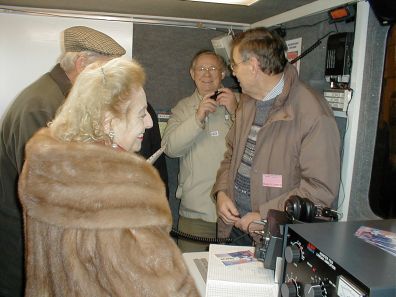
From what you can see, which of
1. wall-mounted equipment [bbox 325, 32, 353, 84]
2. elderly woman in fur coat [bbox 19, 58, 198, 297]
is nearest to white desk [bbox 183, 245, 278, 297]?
elderly woman in fur coat [bbox 19, 58, 198, 297]

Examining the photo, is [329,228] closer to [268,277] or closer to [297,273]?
[297,273]

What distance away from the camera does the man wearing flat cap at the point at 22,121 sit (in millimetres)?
1469

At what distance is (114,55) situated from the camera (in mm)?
1762

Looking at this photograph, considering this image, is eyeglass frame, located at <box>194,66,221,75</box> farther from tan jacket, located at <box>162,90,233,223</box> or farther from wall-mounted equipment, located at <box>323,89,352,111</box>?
wall-mounted equipment, located at <box>323,89,352,111</box>

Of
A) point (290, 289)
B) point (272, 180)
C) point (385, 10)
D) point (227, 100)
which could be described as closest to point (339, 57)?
point (385, 10)

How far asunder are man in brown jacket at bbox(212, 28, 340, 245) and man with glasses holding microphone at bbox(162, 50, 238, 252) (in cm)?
35

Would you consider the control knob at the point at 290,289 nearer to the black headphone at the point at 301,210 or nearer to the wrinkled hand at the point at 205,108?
the black headphone at the point at 301,210

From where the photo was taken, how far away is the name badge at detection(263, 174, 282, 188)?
166cm

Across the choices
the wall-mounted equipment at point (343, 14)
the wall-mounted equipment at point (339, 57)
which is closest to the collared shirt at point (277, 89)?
the wall-mounted equipment at point (339, 57)

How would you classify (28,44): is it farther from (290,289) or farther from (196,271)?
(290,289)

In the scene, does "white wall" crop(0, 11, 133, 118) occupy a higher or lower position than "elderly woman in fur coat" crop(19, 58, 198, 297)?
higher

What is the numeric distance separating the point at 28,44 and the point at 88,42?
865mm

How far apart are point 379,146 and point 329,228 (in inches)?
27.7

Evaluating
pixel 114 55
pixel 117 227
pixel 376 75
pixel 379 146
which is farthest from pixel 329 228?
pixel 114 55
